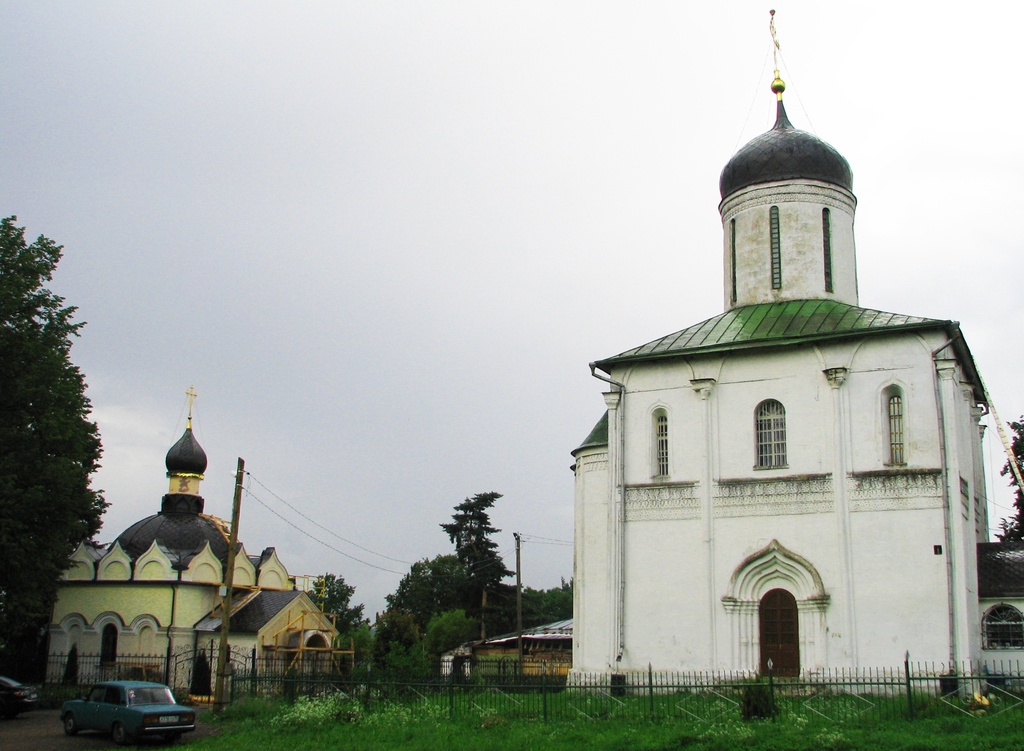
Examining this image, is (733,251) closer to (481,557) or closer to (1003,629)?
(1003,629)

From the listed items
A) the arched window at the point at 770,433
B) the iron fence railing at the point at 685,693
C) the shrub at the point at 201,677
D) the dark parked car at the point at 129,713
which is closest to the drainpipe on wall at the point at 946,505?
the iron fence railing at the point at 685,693

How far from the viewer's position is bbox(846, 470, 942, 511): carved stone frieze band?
57.7 ft

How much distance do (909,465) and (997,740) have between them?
22.6ft

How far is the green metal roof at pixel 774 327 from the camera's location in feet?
62.1

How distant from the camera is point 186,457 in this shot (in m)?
34.3

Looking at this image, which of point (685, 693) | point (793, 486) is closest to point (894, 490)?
point (793, 486)

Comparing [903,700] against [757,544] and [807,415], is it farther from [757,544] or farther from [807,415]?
[807,415]

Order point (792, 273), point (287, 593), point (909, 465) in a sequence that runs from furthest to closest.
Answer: point (287, 593), point (792, 273), point (909, 465)

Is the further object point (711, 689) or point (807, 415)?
point (807, 415)

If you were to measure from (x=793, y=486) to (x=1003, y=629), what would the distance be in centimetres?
469

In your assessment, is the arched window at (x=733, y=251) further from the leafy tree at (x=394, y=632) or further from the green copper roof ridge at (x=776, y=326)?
the leafy tree at (x=394, y=632)

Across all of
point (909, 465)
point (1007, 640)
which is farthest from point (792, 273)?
point (1007, 640)

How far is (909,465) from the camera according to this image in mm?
17922

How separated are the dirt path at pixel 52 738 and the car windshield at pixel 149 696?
0.68 meters
